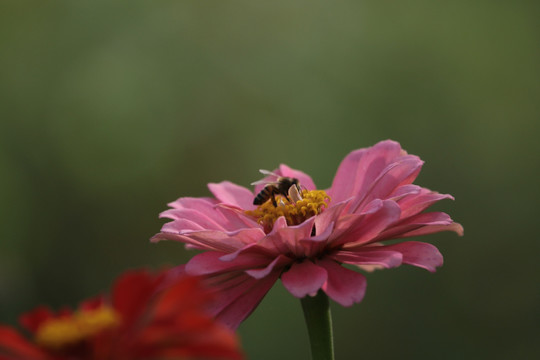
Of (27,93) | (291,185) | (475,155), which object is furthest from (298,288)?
(27,93)

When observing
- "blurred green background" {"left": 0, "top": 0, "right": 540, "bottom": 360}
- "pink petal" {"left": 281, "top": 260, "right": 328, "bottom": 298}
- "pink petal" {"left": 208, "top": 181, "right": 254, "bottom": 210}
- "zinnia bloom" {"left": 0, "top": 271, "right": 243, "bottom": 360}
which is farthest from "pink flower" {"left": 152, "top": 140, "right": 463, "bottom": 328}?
"blurred green background" {"left": 0, "top": 0, "right": 540, "bottom": 360}

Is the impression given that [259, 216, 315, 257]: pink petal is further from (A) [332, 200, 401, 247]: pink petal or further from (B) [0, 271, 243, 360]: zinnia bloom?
(B) [0, 271, 243, 360]: zinnia bloom

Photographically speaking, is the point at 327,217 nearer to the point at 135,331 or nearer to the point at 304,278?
the point at 304,278

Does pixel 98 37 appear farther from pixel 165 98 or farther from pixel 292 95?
pixel 292 95

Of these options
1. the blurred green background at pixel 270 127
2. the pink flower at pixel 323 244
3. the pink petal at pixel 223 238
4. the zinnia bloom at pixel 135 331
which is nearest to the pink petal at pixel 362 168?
the pink flower at pixel 323 244

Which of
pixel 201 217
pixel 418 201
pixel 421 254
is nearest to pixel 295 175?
pixel 201 217

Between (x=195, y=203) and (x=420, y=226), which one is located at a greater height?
(x=195, y=203)

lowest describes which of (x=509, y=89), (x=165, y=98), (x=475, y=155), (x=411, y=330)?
(x=411, y=330)
